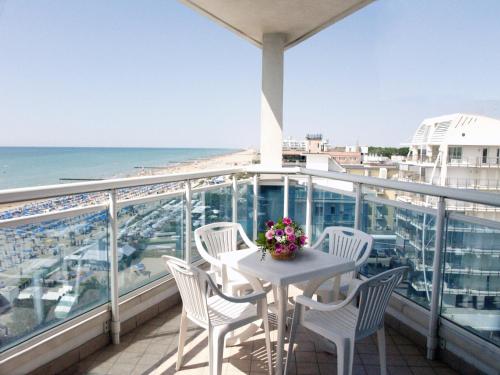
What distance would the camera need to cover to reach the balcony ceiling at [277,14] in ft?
14.1

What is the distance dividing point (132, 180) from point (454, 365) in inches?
105

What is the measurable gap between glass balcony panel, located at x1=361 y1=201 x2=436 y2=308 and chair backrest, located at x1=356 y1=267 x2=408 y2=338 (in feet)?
2.96

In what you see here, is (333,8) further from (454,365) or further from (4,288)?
(4,288)

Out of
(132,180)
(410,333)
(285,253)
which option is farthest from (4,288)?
(410,333)

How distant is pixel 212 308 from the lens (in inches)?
86.4

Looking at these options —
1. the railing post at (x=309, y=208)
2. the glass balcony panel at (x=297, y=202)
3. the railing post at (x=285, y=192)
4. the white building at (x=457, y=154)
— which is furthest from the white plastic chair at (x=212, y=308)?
the white building at (x=457, y=154)

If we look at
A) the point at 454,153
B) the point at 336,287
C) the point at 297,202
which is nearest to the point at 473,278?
the point at 336,287

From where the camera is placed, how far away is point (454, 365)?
7.78 ft

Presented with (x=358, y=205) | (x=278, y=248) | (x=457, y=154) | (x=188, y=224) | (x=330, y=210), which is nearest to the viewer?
(x=278, y=248)

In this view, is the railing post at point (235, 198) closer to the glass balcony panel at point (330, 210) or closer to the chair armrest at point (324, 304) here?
the glass balcony panel at point (330, 210)

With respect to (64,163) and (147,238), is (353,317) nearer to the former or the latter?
(147,238)

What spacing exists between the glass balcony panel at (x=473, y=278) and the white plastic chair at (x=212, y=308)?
4.43 ft

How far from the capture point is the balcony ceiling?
14.1 feet

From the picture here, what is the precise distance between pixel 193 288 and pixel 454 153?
7.49 m
